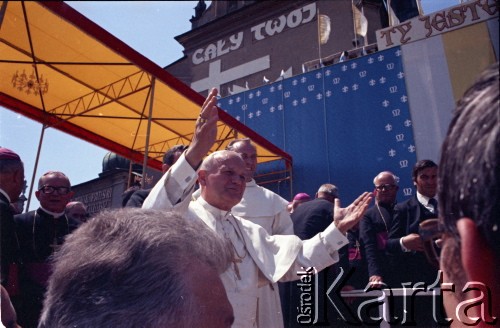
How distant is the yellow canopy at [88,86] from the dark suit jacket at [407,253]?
0.39 meters

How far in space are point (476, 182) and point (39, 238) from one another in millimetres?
1185

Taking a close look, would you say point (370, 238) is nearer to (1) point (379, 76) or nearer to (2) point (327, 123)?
(2) point (327, 123)

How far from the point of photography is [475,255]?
33cm

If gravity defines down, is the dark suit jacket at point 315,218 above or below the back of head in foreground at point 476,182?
above

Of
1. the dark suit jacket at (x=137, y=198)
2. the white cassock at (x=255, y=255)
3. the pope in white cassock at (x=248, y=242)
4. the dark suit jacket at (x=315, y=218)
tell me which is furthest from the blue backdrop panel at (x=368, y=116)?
the dark suit jacket at (x=315, y=218)

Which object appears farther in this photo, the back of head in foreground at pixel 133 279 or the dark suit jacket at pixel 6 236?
the dark suit jacket at pixel 6 236

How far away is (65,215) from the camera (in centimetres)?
136

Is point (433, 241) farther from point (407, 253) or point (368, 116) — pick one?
point (407, 253)

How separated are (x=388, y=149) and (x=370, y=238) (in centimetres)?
75

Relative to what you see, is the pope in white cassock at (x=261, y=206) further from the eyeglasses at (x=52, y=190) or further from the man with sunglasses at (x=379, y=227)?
the eyeglasses at (x=52, y=190)

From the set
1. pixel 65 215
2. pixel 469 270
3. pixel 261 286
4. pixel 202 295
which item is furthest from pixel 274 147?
pixel 469 270

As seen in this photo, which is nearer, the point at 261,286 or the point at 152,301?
the point at 152,301

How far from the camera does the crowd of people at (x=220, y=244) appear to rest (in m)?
0.35

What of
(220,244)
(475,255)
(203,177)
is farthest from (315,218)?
(475,255)
